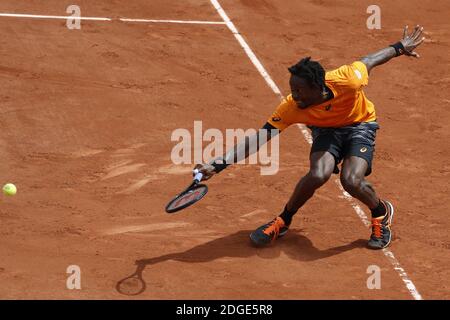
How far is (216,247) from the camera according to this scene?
34.2 ft

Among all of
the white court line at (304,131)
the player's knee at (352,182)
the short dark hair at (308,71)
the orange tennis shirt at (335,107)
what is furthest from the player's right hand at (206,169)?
the white court line at (304,131)

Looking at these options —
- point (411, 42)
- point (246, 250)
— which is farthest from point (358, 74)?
point (246, 250)

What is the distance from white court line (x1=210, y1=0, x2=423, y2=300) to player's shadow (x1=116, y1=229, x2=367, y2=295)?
452 mm

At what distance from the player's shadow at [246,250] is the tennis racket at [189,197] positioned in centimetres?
83

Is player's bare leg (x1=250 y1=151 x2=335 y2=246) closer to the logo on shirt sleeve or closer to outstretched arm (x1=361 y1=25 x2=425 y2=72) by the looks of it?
the logo on shirt sleeve

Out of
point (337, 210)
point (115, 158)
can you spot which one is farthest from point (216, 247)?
point (115, 158)

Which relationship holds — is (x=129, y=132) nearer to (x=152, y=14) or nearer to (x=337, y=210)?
(x=337, y=210)

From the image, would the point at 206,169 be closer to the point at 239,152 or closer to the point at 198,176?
the point at 198,176

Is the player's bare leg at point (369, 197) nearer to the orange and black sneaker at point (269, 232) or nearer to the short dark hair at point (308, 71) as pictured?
the orange and black sneaker at point (269, 232)

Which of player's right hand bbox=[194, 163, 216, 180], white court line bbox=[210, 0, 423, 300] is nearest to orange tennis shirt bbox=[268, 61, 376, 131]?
player's right hand bbox=[194, 163, 216, 180]

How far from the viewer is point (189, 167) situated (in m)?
12.2

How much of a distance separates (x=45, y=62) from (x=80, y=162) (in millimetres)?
3054

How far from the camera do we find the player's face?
9.77 metres

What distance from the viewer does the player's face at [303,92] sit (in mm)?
9766
